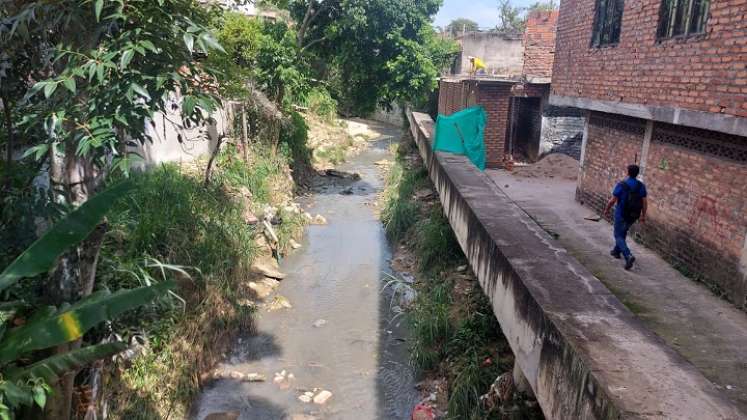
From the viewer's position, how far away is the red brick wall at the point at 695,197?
5512mm

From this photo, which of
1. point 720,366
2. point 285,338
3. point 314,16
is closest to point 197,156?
point 285,338

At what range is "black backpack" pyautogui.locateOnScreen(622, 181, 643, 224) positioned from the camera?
20.5 feet

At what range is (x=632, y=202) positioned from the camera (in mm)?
6254

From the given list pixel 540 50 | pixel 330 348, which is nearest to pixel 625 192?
pixel 330 348

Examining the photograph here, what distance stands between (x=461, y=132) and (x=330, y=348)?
6.17m

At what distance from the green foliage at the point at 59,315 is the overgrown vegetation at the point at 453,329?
301 cm

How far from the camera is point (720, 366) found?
4.29 meters

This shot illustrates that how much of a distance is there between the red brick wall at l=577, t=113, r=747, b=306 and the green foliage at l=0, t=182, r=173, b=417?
5.67 m

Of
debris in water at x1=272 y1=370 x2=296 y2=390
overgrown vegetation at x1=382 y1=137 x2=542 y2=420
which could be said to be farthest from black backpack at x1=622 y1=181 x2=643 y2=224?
debris in water at x1=272 y1=370 x2=296 y2=390

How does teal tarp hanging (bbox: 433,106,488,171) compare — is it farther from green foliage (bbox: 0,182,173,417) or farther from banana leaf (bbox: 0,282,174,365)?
banana leaf (bbox: 0,282,174,365)

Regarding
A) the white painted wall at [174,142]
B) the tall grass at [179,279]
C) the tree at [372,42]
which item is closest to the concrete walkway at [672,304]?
the tall grass at [179,279]

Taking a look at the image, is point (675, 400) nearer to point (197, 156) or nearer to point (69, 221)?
point (69, 221)

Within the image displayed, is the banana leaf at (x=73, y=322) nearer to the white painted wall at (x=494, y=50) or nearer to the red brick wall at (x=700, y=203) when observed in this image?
the red brick wall at (x=700, y=203)

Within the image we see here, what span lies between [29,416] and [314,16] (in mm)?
13215
